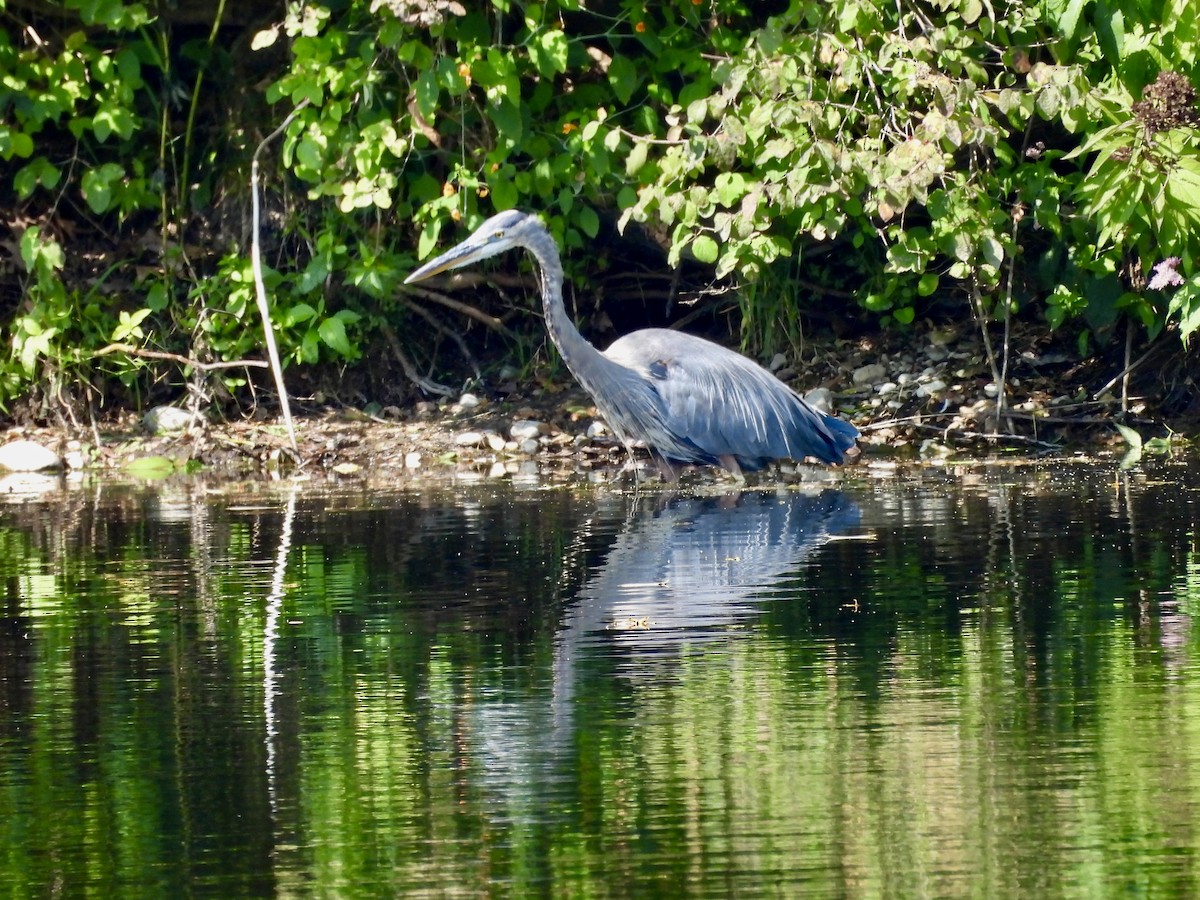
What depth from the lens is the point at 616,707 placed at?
14.9ft

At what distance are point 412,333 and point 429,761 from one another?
7.60 m

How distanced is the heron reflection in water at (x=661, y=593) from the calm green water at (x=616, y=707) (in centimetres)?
2

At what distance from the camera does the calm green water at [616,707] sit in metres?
3.46

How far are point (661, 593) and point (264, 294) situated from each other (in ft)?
16.4

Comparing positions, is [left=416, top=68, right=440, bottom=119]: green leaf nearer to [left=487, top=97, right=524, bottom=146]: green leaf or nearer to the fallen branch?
[left=487, top=97, right=524, bottom=146]: green leaf

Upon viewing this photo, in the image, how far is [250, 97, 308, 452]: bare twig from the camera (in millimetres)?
10133

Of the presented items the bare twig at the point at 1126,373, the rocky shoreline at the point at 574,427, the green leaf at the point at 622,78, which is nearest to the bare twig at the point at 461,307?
the rocky shoreline at the point at 574,427

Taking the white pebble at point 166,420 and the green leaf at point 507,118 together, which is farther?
the white pebble at point 166,420

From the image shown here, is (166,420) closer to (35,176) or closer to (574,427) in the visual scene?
(35,176)

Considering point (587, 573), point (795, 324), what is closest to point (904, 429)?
point (795, 324)

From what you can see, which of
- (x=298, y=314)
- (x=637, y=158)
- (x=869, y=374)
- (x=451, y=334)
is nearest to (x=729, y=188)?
(x=637, y=158)

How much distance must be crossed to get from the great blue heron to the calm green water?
1561 mm

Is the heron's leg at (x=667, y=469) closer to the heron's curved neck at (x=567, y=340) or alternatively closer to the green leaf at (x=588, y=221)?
the heron's curved neck at (x=567, y=340)

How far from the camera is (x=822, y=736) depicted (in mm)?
4172
